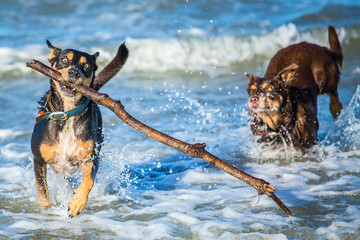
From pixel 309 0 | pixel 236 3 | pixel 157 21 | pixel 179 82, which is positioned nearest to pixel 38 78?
pixel 179 82

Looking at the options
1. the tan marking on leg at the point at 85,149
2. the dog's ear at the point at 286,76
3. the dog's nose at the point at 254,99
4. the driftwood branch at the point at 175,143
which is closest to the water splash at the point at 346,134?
the dog's ear at the point at 286,76

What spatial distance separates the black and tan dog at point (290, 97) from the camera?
16.4ft

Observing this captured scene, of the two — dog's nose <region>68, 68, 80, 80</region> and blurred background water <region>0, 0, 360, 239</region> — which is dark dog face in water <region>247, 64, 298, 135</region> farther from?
dog's nose <region>68, 68, 80, 80</region>

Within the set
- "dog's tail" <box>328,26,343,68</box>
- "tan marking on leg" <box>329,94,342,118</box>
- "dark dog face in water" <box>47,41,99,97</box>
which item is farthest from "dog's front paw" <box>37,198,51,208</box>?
"dog's tail" <box>328,26,343,68</box>

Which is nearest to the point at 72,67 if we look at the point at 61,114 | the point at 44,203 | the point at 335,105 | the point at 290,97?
the point at 61,114

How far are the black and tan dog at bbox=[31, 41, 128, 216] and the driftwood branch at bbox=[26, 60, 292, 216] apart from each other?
18cm

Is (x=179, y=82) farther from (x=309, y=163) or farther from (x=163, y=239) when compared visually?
(x=163, y=239)

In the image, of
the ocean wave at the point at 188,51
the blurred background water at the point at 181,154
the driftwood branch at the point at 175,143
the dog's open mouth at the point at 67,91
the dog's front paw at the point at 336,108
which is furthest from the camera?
the ocean wave at the point at 188,51

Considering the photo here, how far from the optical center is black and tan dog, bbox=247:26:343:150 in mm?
4996

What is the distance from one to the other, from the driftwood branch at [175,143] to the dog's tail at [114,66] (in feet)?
3.07

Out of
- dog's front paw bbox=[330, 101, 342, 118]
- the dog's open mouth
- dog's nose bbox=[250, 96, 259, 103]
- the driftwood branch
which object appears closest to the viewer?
the driftwood branch

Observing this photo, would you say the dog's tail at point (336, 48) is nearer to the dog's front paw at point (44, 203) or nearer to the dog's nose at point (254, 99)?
the dog's nose at point (254, 99)

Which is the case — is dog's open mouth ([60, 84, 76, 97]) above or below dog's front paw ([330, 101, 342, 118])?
above

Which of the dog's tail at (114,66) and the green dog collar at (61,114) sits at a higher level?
the dog's tail at (114,66)
